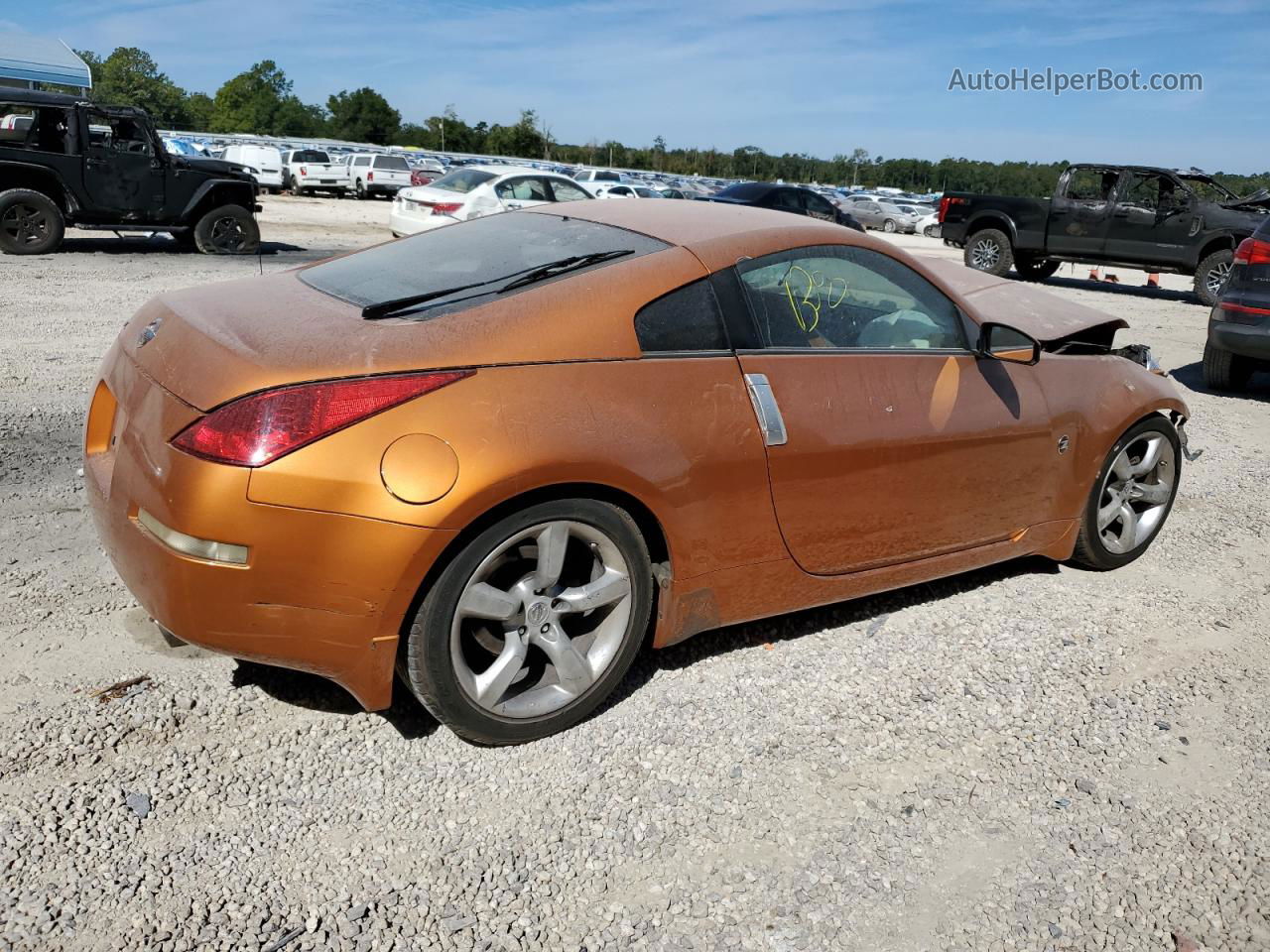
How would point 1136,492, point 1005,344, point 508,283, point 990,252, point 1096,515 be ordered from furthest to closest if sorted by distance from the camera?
point 990,252 → point 1136,492 → point 1096,515 → point 1005,344 → point 508,283

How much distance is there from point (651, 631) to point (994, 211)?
17.5m

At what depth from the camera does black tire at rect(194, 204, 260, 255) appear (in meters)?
15.0

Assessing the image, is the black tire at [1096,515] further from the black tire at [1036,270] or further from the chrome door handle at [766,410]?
the black tire at [1036,270]

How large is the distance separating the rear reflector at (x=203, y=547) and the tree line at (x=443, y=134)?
94567 millimetres

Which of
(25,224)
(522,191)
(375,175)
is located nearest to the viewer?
(25,224)

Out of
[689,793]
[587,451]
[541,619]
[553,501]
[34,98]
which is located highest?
[34,98]

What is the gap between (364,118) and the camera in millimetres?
107438

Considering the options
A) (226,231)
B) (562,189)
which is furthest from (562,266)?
(562,189)

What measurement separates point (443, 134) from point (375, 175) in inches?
2450

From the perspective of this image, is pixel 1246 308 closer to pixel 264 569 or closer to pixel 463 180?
pixel 264 569

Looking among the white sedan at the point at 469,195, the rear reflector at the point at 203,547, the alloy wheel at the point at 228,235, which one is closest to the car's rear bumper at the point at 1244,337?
the rear reflector at the point at 203,547

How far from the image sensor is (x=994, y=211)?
18.7 metres

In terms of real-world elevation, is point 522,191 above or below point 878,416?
above

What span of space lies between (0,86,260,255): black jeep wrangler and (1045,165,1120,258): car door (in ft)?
44.7
